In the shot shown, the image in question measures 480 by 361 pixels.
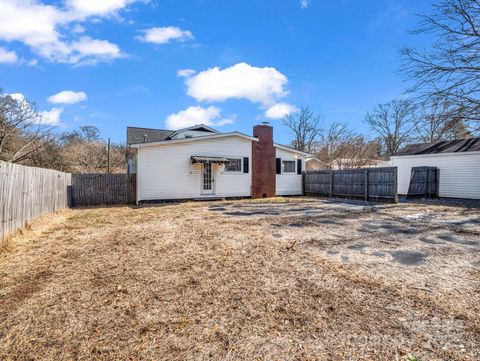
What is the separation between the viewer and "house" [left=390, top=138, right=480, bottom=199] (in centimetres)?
1416

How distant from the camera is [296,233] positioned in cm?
601

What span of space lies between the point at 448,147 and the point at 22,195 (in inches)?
814

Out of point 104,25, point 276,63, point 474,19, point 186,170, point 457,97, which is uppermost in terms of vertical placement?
point 276,63

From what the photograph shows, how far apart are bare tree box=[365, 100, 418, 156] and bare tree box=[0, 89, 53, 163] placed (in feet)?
112

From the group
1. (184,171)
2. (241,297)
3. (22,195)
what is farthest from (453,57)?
(22,195)

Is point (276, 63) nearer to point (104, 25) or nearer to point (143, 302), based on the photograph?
point (104, 25)

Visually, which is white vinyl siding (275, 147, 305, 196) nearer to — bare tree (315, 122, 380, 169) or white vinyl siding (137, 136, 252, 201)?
white vinyl siding (137, 136, 252, 201)

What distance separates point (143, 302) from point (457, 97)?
14264 mm

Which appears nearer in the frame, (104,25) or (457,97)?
(104,25)

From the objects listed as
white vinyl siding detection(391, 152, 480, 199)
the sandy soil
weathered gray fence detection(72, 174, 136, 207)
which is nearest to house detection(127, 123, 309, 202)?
weathered gray fence detection(72, 174, 136, 207)

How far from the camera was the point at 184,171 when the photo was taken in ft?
43.5

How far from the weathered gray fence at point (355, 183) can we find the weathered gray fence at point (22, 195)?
13.6 m

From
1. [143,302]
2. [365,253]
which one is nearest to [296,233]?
[365,253]

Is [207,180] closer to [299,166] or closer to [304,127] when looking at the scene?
[299,166]
